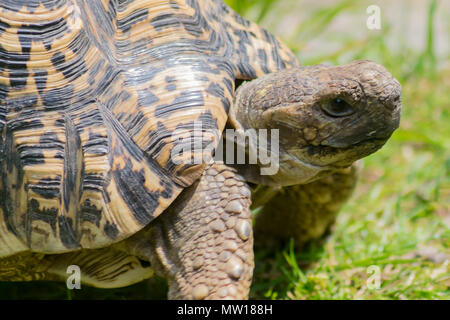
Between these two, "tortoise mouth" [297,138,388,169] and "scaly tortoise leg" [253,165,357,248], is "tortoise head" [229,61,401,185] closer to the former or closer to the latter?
"tortoise mouth" [297,138,388,169]

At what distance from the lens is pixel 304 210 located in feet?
11.0

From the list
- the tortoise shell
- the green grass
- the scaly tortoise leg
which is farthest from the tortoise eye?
the green grass

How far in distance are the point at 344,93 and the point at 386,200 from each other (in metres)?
1.97

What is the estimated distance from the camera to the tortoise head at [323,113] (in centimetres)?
227

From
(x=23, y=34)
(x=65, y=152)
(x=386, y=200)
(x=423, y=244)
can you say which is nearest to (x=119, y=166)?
(x=65, y=152)

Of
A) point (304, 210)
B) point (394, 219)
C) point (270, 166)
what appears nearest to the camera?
point (270, 166)

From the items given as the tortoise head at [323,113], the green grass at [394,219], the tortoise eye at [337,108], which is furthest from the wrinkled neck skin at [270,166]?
the green grass at [394,219]

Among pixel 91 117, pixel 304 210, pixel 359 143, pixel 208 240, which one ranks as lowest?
pixel 208 240

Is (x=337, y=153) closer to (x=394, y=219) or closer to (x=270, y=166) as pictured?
(x=270, y=166)

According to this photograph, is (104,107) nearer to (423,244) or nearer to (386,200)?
(423,244)

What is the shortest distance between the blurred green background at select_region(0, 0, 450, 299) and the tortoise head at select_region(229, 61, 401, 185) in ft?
2.87

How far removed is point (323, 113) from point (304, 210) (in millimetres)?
1105

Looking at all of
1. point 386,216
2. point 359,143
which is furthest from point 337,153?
point 386,216

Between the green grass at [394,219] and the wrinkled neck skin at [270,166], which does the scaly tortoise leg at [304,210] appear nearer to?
the green grass at [394,219]
